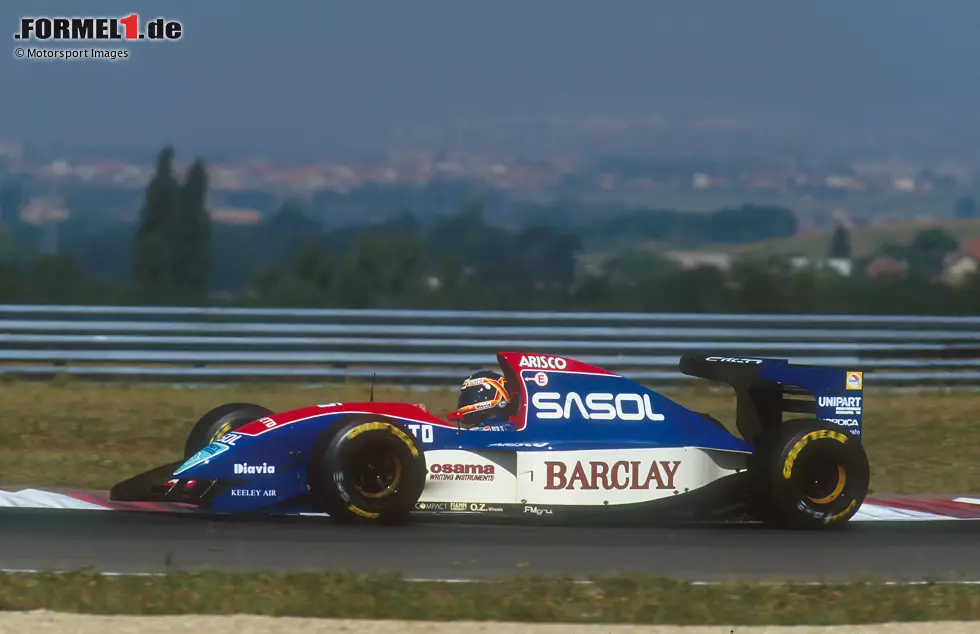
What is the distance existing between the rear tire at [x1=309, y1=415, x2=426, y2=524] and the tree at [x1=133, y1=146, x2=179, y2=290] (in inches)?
276

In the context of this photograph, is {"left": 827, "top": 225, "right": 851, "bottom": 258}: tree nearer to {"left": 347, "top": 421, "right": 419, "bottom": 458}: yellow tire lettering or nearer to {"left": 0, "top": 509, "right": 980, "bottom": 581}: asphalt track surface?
{"left": 0, "top": 509, "right": 980, "bottom": 581}: asphalt track surface

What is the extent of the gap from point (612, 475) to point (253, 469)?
→ 6.52 feet

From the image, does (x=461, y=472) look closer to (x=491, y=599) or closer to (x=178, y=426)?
(x=491, y=599)

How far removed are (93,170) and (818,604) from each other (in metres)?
10.0

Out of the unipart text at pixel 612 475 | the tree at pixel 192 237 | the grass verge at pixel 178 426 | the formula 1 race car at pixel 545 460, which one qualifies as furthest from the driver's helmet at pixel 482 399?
the tree at pixel 192 237

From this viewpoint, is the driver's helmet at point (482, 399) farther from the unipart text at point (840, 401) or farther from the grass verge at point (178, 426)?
the grass verge at point (178, 426)

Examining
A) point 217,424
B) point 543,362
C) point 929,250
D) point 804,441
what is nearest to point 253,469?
point 217,424

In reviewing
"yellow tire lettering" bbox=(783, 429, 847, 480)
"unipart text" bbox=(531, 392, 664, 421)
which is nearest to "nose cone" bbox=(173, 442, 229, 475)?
"unipart text" bbox=(531, 392, 664, 421)

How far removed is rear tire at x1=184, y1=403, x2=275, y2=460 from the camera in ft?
29.3

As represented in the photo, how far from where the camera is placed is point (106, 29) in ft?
49.4

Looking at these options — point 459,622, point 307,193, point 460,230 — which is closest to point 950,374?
point 460,230

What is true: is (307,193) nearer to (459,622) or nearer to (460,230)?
(460,230)

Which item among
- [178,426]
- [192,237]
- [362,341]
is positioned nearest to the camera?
[178,426]

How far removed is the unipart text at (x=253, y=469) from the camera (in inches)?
320
